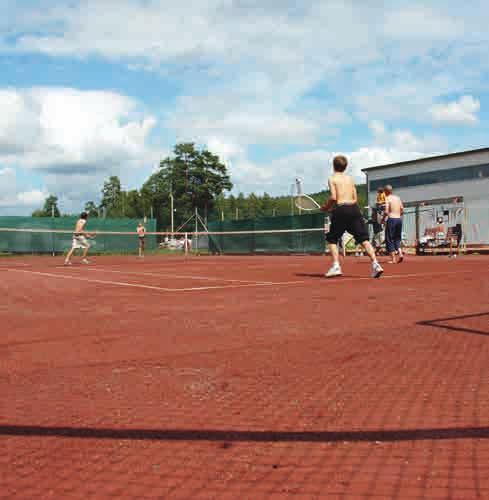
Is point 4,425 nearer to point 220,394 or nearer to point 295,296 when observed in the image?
point 220,394

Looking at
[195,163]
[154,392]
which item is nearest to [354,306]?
[154,392]

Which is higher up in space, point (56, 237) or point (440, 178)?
point (440, 178)

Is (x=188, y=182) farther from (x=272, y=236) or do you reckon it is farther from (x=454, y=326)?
(x=454, y=326)

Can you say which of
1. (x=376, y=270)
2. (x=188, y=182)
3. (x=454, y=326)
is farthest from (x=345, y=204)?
(x=188, y=182)

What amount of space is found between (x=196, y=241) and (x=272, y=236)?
8.41 meters

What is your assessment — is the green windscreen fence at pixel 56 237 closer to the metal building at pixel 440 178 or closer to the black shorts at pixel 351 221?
the metal building at pixel 440 178

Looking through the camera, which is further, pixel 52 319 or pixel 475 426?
pixel 52 319

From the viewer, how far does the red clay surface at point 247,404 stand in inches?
72.8

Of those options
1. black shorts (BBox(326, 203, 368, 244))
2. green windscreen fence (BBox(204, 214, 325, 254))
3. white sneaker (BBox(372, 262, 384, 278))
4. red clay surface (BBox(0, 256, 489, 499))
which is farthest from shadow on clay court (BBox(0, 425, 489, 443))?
green windscreen fence (BBox(204, 214, 325, 254))

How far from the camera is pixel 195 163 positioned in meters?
75.5

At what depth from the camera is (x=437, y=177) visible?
148 ft

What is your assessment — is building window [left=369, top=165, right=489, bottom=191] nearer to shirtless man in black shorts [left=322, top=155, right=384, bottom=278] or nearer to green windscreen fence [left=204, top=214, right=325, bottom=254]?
green windscreen fence [left=204, top=214, right=325, bottom=254]

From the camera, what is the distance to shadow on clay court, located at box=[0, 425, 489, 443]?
2.15 meters

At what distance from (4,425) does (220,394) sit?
2.98 feet
